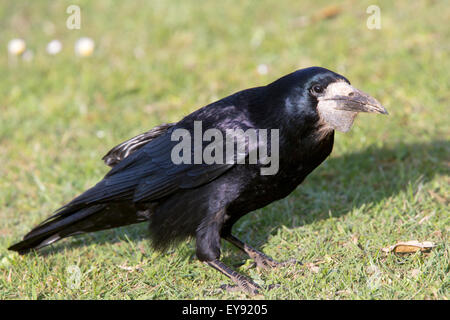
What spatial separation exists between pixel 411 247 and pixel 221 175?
1.20 meters

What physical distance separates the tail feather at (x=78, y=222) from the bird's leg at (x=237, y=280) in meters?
0.58

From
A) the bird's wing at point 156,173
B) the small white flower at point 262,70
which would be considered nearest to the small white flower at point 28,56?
the small white flower at point 262,70

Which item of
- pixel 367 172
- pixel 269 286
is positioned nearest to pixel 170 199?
pixel 269 286

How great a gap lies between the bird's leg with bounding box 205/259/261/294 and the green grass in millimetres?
83

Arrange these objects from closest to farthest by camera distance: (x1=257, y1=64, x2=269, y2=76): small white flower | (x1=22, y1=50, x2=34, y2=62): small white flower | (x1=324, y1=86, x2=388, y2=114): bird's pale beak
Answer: (x1=324, y1=86, x2=388, y2=114): bird's pale beak
(x1=257, y1=64, x2=269, y2=76): small white flower
(x1=22, y1=50, x2=34, y2=62): small white flower

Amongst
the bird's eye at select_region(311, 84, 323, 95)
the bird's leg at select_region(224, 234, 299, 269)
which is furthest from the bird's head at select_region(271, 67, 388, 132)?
the bird's leg at select_region(224, 234, 299, 269)

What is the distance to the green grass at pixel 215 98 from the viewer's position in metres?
3.32

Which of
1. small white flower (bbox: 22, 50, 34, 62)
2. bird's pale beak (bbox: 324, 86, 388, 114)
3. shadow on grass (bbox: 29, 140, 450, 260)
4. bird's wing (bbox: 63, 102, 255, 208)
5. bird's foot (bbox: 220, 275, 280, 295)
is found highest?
small white flower (bbox: 22, 50, 34, 62)

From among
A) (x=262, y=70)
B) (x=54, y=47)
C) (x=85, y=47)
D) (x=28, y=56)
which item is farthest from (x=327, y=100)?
(x=28, y=56)

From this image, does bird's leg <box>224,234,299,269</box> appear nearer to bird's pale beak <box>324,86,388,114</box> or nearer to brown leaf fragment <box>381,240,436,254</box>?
brown leaf fragment <box>381,240,436,254</box>

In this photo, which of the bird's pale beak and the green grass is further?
the green grass

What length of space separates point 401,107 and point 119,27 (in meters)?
4.04

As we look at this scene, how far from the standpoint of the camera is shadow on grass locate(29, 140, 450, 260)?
401cm

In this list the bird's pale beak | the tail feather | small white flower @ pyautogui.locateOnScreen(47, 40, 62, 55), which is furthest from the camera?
small white flower @ pyautogui.locateOnScreen(47, 40, 62, 55)
